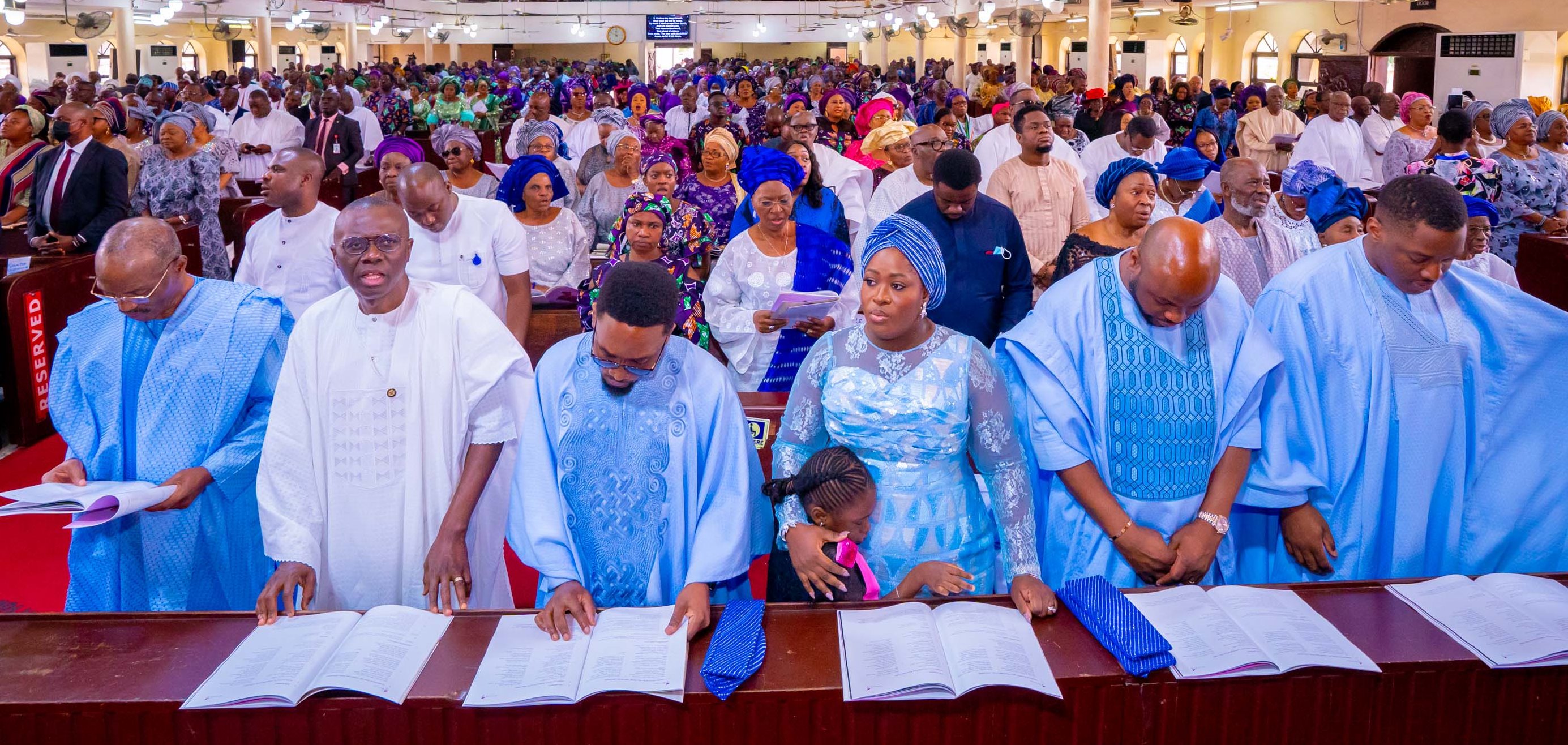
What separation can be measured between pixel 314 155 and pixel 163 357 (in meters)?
2.35

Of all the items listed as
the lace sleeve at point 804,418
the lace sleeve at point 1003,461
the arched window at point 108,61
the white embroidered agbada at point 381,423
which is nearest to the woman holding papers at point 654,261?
the white embroidered agbada at point 381,423

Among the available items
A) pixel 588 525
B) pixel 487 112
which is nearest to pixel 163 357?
pixel 588 525

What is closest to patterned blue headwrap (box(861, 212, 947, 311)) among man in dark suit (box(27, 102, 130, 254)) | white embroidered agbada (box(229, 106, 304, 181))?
man in dark suit (box(27, 102, 130, 254))

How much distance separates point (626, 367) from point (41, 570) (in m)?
3.35

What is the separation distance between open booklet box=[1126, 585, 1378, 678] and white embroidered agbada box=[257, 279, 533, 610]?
164 cm

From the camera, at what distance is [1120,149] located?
945cm

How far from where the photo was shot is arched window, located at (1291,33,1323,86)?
26.2m

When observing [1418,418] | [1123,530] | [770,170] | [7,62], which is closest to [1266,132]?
[770,170]

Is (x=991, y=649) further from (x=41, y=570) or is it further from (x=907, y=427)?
(x=41, y=570)

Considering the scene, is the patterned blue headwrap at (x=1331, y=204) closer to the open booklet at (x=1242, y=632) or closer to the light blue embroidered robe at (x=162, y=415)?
the open booklet at (x=1242, y=632)

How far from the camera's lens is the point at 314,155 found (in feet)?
17.5

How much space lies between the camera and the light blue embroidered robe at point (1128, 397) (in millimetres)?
3074

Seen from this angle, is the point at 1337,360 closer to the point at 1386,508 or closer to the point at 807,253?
the point at 1386,508

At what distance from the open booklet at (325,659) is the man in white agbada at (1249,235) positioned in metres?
3.48
